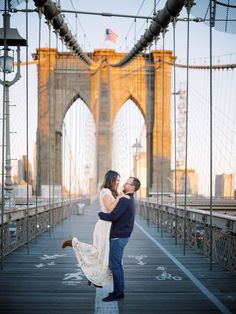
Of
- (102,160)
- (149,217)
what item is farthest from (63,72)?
(149,217)

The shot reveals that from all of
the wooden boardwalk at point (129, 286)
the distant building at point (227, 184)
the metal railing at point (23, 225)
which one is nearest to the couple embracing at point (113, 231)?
the wooden boardwalk at point (129, 286)

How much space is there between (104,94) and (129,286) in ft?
118

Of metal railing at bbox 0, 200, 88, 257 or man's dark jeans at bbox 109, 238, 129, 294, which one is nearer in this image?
man's dark jeans at bbox 109, 238, 129, 294

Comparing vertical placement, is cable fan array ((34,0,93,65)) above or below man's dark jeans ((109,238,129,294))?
above

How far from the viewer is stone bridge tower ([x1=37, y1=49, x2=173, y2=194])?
3769cm

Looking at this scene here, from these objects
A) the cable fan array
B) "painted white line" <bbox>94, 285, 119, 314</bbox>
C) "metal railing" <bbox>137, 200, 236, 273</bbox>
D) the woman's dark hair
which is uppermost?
the cable fan array

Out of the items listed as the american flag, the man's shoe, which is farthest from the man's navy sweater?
the american flag

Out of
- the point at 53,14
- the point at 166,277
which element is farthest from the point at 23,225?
the point at 53,14

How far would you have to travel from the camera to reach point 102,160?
37969 millimetres

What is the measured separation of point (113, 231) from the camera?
4.71m

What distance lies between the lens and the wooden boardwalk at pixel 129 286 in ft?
14.5

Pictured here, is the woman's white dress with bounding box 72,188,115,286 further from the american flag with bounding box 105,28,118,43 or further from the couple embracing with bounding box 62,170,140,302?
the american flag with bounding box 105,28,118,43

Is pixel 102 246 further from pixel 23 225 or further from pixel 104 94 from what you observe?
pixel 104 94

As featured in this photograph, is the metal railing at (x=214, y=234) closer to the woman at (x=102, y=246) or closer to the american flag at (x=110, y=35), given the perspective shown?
the woman at (x=102, y=246)
